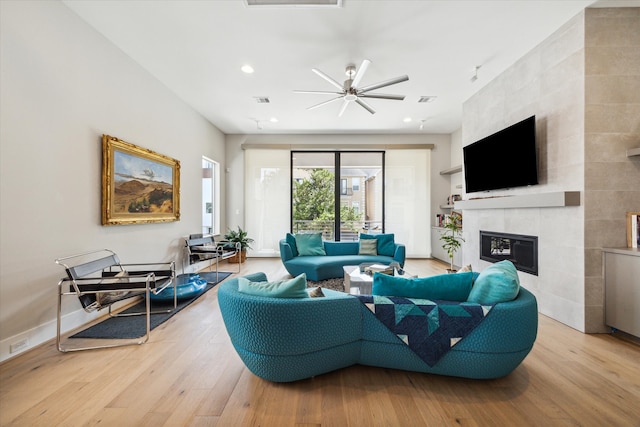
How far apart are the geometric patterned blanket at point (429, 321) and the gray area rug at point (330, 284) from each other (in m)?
2.18

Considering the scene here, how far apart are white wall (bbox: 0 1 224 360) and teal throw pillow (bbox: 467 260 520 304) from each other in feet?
11.2

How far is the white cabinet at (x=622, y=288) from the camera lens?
7.67ft

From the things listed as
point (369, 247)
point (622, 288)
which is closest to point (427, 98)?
point (369, 247)

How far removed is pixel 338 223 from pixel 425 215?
2.09m

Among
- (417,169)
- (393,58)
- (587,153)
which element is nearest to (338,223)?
(417,169)

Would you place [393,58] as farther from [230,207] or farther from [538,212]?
[230,207]

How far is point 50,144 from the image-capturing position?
240cm

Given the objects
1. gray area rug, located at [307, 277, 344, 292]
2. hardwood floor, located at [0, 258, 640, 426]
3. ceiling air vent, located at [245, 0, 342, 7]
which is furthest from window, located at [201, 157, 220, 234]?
ceiling air vent, located at [245, 0, 342, 7]

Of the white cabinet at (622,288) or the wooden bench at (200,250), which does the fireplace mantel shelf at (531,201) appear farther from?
the wooden bench at (200,250)

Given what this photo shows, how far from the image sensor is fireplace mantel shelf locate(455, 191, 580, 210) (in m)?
2.62

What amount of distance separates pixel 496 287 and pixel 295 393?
1436 millimetres

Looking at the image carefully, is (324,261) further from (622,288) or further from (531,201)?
(622,288)

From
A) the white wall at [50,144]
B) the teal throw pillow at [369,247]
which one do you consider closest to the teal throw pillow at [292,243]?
the teal throw pillow at [369,247]

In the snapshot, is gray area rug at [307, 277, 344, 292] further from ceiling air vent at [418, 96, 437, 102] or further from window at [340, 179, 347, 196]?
ceiling air vent at [418, 96, 437, 102]
